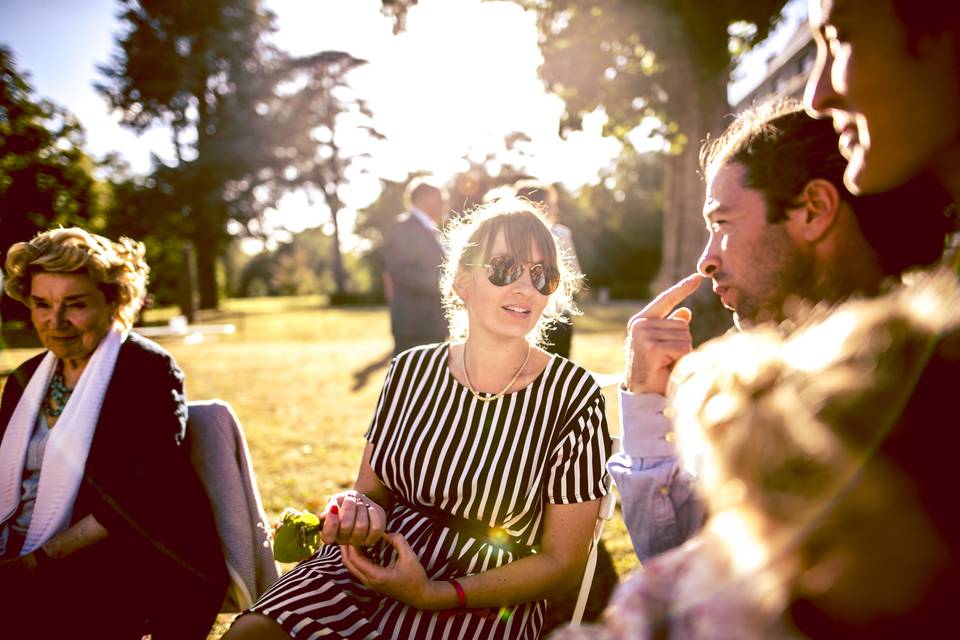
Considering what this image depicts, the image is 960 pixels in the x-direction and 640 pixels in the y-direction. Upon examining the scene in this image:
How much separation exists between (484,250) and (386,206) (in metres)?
48.0

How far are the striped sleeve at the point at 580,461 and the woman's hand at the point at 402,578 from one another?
0.57 metres

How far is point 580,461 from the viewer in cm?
228

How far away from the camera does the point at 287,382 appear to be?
454 inches

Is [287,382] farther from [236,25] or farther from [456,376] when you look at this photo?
[236,25]

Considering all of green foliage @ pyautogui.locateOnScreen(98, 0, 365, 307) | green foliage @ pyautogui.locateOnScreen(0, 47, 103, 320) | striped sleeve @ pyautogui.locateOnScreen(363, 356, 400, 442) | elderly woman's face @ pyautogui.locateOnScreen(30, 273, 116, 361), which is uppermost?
green foliage @ pyautogui.locateOnScreen(98, 0, 365, 307)

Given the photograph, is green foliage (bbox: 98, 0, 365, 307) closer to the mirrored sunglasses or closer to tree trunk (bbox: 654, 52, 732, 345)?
tree trunk (bbox: 654, 52, 732, 345)

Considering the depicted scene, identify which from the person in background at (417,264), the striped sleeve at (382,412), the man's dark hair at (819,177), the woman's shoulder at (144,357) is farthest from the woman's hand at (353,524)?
the person in background at (417,264)

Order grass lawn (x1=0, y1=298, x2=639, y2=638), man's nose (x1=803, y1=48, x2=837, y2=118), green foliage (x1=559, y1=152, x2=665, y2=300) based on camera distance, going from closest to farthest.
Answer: man's nose (x1=803, y1=48, x2=837, y2=118)
grass lawn (x1=0, y1=298, x2=639, y2=638)
green foliage (x1=559, y1=152, x2=665, y2=300)

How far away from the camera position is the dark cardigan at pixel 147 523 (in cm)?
255

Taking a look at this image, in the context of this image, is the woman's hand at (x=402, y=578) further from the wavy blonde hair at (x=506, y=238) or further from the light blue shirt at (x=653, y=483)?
the wavy blonde hair at (x=506, y=238)

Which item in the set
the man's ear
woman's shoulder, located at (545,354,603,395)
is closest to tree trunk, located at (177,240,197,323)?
woman's shoulder, located at (545,354,603,395)

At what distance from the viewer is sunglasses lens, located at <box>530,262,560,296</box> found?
8.75 ft

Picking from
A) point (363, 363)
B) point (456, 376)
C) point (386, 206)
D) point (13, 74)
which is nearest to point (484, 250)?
point (456, 376)

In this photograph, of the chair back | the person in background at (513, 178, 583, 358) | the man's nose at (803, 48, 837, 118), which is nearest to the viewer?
the man's nose at (803, 48, 837, 118)
